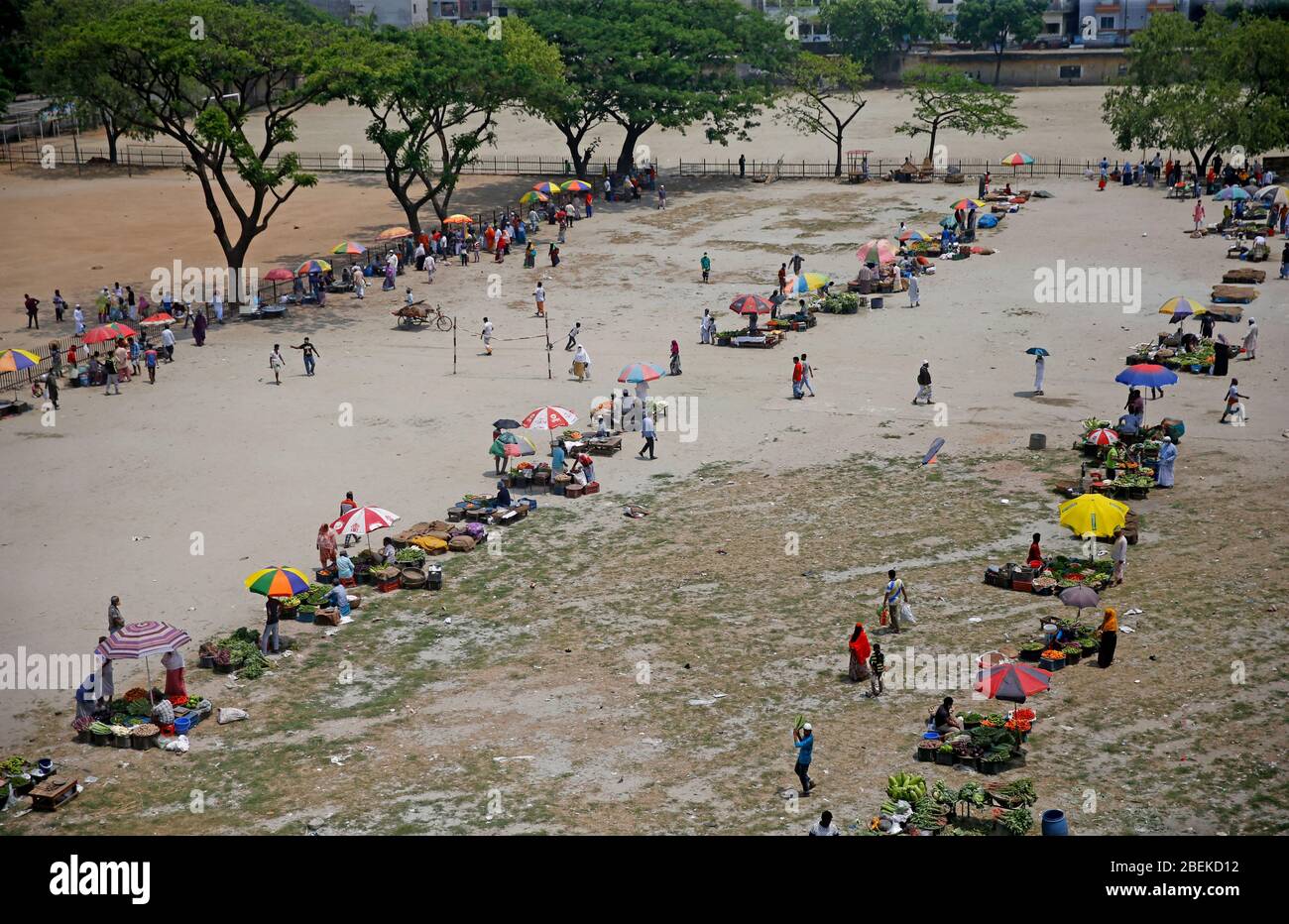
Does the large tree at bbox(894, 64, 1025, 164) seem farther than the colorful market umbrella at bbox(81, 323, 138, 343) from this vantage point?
Yes

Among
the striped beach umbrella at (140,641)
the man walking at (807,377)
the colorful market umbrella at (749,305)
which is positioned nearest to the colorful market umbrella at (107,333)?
the colorful market umbrella at (749,305)

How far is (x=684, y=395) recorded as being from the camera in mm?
36188

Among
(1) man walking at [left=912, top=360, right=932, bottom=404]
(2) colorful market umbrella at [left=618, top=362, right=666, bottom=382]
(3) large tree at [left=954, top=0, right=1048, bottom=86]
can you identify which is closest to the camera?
(2) colorful market umbrella at [left=618, top=362, right=666, bottom=382]

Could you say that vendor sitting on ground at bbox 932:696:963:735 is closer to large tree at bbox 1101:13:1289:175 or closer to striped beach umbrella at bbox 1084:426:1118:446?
striped beach umbrella at bbox 1084:426:1118:446

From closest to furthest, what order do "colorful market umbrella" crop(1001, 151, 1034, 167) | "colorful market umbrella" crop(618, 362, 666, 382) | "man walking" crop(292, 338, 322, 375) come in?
"colorful market umbrella" crop(618, 362, 666, 382) < "man walking" crop(292, 338, 322, 375) < "colorful market umbrella" crop(1001, 151, 1034, 167)

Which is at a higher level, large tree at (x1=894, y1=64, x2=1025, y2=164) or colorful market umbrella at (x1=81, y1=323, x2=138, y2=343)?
large tree at (x1=894, y1=64, x2=1025, y2=164)

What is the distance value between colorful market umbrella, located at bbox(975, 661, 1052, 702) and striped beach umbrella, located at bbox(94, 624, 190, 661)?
11.7 metres

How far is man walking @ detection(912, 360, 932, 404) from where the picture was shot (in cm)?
3416

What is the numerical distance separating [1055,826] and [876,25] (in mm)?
92276

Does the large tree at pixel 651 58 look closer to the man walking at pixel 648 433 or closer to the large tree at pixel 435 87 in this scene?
the large tree at pixel 435 87

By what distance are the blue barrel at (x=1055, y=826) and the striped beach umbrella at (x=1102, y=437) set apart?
15.7 m

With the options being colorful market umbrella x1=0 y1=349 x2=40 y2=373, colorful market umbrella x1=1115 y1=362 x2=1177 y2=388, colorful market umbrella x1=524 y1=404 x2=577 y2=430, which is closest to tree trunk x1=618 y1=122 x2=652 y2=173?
colorful market umbrella x1=0 y1=349 x2=40 y2=373

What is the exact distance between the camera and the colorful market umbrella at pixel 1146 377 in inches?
1228

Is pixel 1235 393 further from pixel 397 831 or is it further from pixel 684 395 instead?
pixel 397 831
